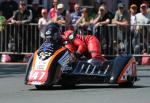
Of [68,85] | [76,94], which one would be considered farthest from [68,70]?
[76,94]

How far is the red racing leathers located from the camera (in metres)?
14.1

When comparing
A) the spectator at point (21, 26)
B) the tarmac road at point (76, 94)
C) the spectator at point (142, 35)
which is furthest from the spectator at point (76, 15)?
the tarmac road at point (76, 94)

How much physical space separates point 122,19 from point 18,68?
386 centimetres

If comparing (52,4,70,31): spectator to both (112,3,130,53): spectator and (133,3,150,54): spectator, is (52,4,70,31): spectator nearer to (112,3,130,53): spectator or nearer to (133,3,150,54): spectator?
(112,3,130,53): spectator

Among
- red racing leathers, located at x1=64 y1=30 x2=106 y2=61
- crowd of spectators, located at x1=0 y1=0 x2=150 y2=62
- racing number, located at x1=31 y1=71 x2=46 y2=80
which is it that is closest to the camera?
racing number, located at x1=31 y1=71 x2=46 y2=80

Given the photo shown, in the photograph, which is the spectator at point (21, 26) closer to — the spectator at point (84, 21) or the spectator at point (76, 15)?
the spectator at point (76, 15)

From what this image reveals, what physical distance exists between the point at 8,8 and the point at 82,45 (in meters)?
9.34

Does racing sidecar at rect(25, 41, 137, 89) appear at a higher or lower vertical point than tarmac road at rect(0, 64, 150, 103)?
higher

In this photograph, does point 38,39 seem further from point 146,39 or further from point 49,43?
point 49,43

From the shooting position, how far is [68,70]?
13641mm

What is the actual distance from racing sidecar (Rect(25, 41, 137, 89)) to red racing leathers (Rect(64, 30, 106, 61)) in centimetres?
25

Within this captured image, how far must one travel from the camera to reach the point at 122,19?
21500 mm

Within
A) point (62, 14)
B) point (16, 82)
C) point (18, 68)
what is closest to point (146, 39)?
point (62, 14)

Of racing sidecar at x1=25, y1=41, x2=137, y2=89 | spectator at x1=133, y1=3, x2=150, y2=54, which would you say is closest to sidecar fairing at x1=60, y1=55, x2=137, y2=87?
racing sidecar at x1=25, y1=41, x2=137, y2=89
